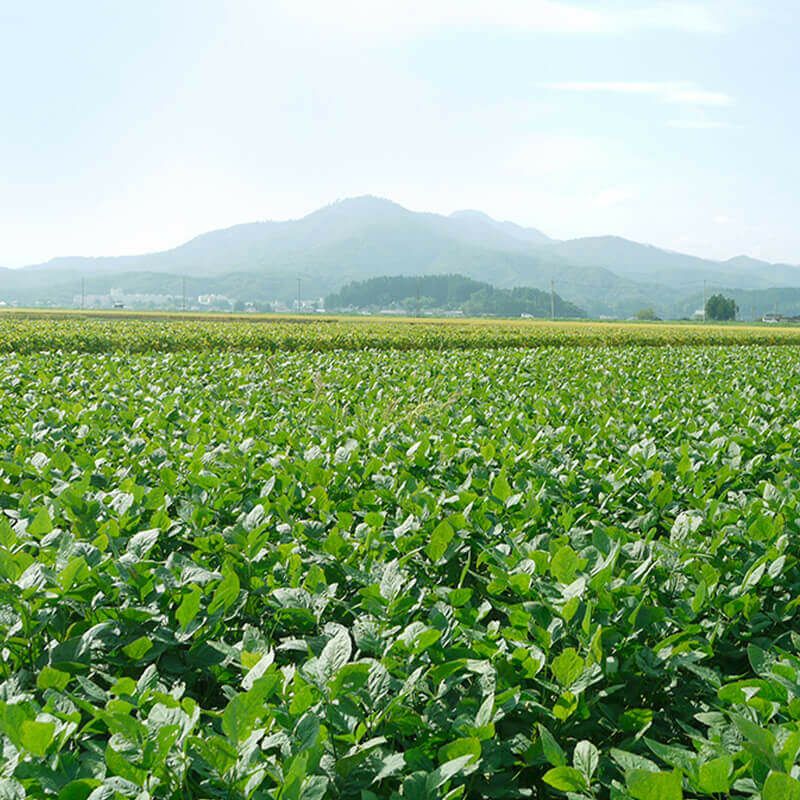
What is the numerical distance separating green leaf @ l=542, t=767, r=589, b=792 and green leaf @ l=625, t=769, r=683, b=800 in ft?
0.79

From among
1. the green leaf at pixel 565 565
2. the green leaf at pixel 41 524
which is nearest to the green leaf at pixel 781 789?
the green leaf at pixel 565 565

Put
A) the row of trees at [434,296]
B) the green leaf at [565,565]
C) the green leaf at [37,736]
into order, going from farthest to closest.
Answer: the row of trees at [434,296], the green leaf at [565,565], the green leaf at [37,736]

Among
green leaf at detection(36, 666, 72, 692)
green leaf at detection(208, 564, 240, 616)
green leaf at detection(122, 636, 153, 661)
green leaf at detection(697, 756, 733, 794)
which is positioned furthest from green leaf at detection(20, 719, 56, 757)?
green leaf at detection(697, 756, 733, 794)

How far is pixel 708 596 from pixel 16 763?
198 cm

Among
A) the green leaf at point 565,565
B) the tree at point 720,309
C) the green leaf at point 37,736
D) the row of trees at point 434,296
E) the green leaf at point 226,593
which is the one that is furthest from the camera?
the row of trees at point 434,296

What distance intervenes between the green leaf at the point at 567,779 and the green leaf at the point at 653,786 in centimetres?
24

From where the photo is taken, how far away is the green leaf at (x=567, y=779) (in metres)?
1.53

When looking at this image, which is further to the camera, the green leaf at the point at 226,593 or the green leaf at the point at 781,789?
the green leaf at the point at 226,593

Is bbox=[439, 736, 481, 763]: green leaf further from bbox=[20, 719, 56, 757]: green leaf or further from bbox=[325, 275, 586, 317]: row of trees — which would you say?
bbox=[325, 275, 586, 317]: row of trees

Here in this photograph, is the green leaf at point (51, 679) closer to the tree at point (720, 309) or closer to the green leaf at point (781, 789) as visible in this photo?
the green leaf at point (781, 789)

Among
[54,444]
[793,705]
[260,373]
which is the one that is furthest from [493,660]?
[260,373]

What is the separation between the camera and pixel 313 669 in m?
1.78

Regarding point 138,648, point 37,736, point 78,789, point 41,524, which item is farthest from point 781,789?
point 41,524

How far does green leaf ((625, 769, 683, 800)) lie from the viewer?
131 cm
